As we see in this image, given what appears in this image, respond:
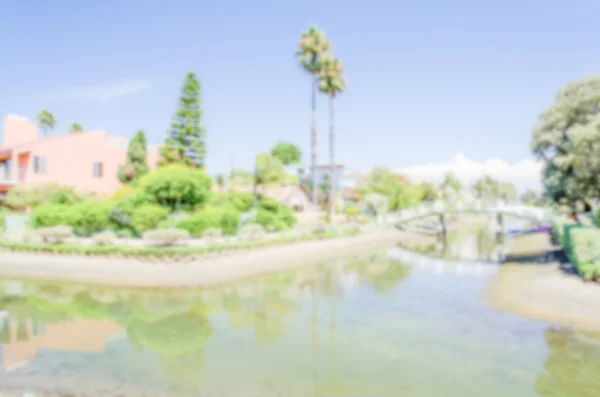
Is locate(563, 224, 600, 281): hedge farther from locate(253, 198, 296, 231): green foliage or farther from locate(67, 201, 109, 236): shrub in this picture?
locate(67, 201, 109, 236): shrub

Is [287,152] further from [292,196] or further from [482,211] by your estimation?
[482,211]

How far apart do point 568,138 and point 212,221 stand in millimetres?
23810

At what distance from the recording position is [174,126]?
165 ft

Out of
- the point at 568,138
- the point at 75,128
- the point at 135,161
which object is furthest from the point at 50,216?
the point at 75,128

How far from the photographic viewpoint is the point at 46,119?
8331cm

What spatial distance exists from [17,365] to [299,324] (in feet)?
29.3

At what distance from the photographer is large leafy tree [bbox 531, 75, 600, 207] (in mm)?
23891

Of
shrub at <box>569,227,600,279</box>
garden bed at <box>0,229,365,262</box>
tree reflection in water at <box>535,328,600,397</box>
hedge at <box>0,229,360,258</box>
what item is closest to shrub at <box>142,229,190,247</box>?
garden bed at <box>0,229,365,262</box>

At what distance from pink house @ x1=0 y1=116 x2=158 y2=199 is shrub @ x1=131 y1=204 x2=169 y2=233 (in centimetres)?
1280

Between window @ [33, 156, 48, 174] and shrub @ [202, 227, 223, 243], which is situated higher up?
window @ [33, 156, 48, 174]

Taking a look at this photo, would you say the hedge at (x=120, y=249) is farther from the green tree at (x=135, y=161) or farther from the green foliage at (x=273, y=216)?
the green tree at (x=135, y=161)

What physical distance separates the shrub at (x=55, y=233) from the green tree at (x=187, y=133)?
22.6 m

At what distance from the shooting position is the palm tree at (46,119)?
3251 inches

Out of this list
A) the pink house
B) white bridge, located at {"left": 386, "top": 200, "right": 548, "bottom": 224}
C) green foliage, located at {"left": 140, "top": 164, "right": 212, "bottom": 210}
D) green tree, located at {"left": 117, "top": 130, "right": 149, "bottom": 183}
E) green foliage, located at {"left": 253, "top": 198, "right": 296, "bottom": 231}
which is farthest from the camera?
white bridge, located at {"left": 386, "top": 200, "right": 548, "bottom": 224}
